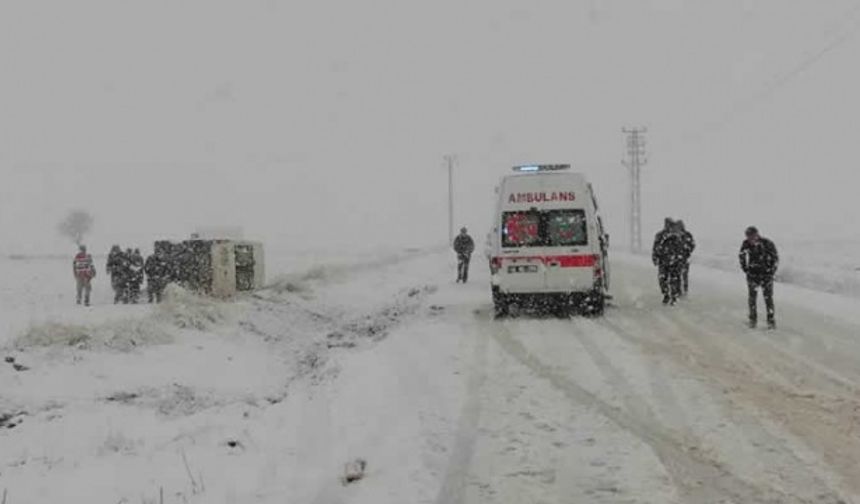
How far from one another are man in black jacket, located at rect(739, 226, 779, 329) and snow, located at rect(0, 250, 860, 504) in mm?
421

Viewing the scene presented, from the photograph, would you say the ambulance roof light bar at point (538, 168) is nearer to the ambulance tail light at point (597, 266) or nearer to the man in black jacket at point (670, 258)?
the ambulance tail light at point (597, 266)

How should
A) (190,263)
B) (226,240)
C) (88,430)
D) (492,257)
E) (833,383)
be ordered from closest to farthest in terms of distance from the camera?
(833,383), (88,430), (492,257), (190,263), (226,240)

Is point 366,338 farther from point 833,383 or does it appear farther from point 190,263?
point 190,263

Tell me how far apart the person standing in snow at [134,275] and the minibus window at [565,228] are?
14.1 m

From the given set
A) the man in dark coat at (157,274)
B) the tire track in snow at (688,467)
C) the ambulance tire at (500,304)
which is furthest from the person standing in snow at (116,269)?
the tire track in snow at (688,467)

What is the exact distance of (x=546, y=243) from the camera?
15.0 metres

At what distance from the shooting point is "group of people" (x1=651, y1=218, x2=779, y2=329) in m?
13.1

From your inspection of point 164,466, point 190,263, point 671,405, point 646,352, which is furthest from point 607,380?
point 190,263

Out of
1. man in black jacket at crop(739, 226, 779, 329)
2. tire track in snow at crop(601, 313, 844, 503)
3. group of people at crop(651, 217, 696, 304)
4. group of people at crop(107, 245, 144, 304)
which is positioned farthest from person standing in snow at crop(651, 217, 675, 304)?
group of people at crop(107, 245, 144, 304)

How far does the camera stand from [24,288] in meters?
37.2

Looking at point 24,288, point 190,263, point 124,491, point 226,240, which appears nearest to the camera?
point 124,491

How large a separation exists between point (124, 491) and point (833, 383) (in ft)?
23.1

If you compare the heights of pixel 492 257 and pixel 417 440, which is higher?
pixel 492 257

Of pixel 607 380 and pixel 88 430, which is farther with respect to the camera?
pixel 88 430
